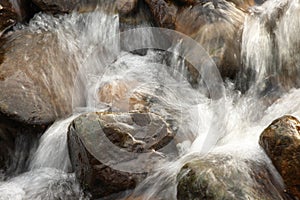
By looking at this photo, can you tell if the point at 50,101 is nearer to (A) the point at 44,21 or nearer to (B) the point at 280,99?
(A) the point at 44,21

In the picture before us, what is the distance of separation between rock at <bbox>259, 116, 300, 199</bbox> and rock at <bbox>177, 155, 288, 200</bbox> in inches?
4.8

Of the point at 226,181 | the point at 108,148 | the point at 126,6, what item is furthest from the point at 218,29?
the point at 226,181

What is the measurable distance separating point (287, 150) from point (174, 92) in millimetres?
2366

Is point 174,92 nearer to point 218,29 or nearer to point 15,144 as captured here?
point 218,29

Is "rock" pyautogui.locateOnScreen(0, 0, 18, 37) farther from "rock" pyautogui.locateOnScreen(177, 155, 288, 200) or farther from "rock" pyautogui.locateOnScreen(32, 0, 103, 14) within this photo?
"rock" pyautogui.locateOnScreen(177, 155, 288, 200)

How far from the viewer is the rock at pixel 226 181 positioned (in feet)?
12.3

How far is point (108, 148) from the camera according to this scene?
4.51 meters

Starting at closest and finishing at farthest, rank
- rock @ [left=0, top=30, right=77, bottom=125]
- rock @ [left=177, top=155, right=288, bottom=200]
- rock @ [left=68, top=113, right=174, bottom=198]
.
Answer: rock @ [left=177, top=155, right=288, bottom=200] → rock @ [left=68, top=113, right=174, bottom=198] → rock @ [left=0, top=30, right=77, bottom=125]

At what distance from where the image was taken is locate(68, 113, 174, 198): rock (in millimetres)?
4500

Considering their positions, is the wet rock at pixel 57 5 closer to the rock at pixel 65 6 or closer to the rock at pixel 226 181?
the rock at pixel 65 6

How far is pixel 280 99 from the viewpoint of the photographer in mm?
5723

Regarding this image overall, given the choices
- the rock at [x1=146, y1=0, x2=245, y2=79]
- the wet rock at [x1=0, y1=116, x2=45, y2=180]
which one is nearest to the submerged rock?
the wet rock at [x1=0, y1=116, x2=45, y2=180]

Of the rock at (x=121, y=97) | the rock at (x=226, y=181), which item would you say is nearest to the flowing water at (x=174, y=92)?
the rock at (x=121, y=97)

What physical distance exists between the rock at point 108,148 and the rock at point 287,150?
53.0 inches
